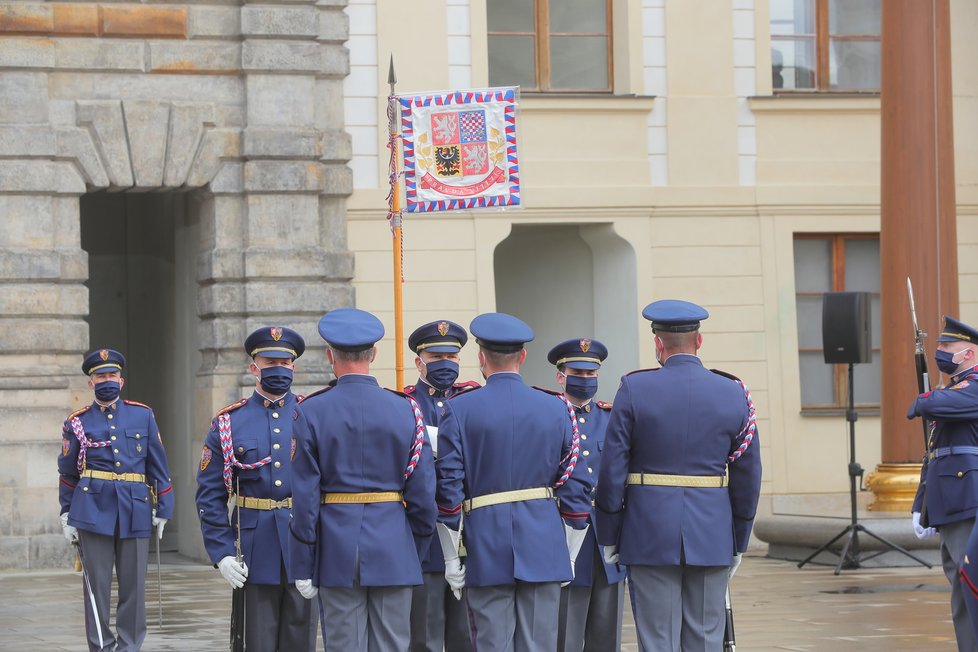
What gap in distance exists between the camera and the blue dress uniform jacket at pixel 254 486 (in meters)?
9.01

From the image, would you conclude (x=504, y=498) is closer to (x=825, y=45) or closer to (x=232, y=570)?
(x=232, y=570)

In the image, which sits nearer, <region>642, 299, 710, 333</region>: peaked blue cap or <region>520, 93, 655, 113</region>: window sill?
<region>642, 299, 710, 333</region>: peaked blue cap

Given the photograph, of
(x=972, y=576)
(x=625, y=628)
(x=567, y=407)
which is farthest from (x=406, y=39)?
(x=972, y=576)

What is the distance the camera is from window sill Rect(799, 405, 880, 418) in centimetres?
1947

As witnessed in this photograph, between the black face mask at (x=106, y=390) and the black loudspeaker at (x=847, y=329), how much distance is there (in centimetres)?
728

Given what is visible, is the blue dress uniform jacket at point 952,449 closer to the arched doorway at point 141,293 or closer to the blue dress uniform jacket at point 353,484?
the blue dress uniform jacket at point 353,484

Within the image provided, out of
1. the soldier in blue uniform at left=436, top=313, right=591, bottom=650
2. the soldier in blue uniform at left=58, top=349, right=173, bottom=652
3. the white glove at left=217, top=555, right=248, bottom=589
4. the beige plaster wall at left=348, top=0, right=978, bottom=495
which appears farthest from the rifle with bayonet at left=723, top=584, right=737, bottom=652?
the beige plaster wall at left=348, top=0, right=978, bottom=495

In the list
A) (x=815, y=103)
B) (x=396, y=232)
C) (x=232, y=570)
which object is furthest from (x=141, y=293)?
(x=232, y=570)

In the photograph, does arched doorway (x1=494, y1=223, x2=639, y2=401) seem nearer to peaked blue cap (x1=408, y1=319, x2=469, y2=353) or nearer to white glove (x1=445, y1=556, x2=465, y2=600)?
peaked blue cap (x1=408, y1=319, x2=469, y2=353)

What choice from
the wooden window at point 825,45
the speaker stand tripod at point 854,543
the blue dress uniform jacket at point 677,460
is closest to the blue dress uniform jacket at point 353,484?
the blue dress uniform jacket at point 677,460

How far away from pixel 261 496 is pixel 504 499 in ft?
5.11

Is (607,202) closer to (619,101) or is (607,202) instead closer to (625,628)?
(619,101)

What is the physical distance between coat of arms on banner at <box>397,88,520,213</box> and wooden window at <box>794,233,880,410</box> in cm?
462

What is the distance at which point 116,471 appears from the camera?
37.3 feet
